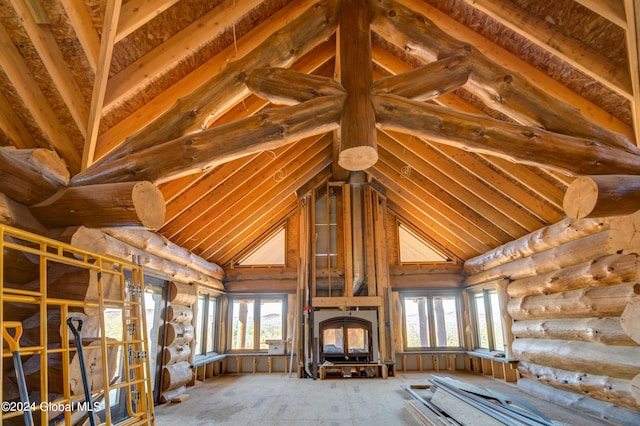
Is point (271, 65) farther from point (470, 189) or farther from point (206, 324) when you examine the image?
point (206, 324)

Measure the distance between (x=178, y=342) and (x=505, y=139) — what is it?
6329 millimetres

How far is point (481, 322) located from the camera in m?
9.67

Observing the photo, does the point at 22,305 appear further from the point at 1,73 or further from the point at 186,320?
the point at 186,320

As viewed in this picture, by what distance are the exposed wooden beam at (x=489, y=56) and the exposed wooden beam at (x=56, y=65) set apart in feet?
11.0

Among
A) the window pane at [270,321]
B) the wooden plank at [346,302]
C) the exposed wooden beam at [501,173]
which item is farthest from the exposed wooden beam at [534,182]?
the window pane at [270,321]

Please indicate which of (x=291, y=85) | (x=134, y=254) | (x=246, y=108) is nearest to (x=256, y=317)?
(x=134, y=254)

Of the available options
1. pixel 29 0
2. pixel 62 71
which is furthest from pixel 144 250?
pixel 29 0

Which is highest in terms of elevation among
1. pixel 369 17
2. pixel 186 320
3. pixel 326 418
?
pixel 369 17

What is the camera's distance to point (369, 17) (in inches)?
186

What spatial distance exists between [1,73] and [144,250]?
356 cm

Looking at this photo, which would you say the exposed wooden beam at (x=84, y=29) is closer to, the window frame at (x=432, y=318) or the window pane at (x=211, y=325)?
the window pane at (x=211, y=325)

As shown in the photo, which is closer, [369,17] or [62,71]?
[62,71]

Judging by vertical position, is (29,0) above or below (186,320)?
above

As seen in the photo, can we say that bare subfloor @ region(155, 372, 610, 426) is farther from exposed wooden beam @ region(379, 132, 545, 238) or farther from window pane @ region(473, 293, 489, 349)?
exposed wooden beam @ region(379, 132, 545, 238)
